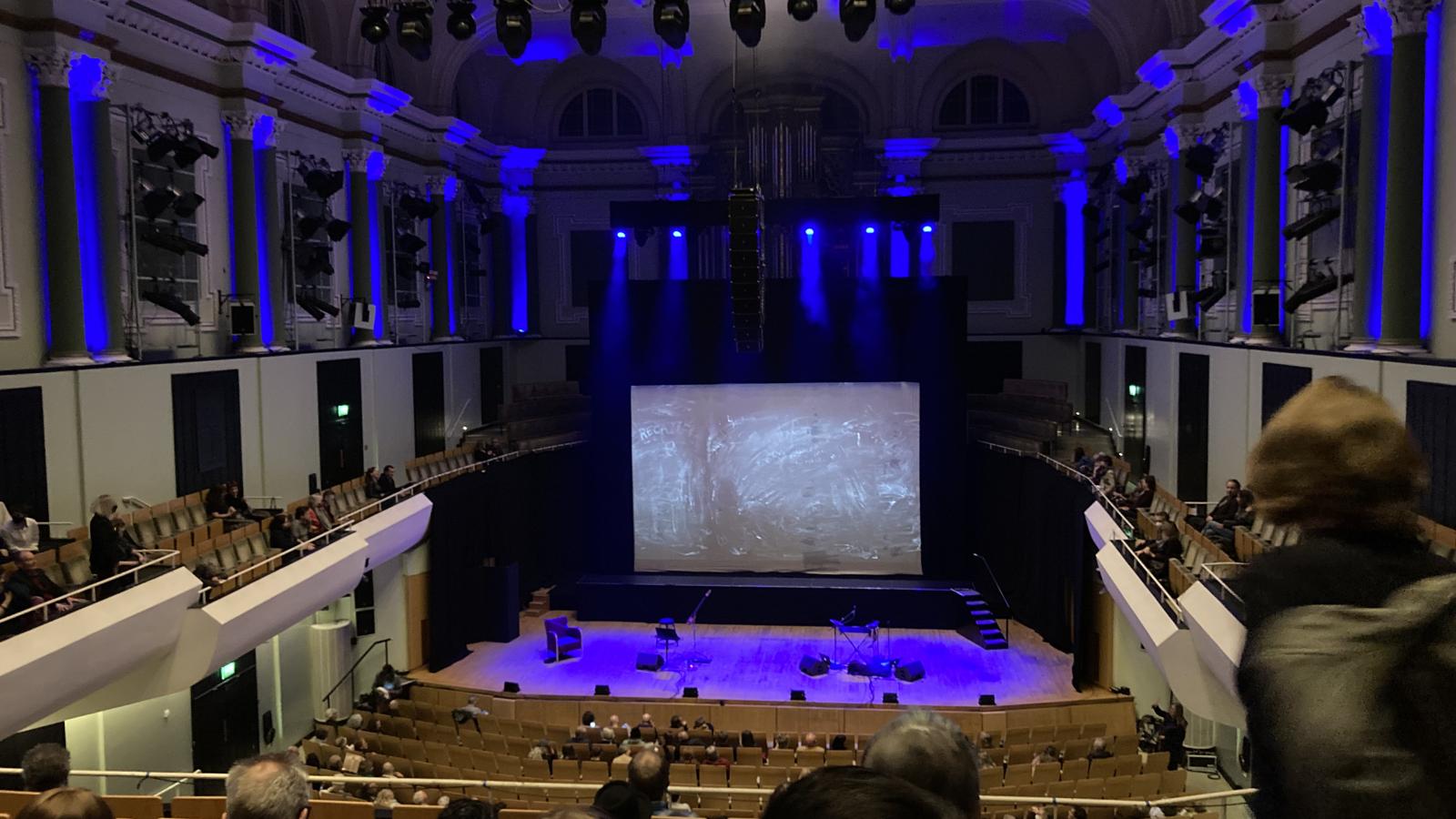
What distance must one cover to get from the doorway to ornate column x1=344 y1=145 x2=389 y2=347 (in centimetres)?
104

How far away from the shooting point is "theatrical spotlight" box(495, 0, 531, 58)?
42.8 ft

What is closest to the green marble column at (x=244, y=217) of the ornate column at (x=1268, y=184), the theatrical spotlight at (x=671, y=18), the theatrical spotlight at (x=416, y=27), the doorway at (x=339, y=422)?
the doorway at (x=339, y=422)

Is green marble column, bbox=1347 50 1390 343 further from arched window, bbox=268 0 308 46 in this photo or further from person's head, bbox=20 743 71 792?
arched window, bbox=268 0 308 46

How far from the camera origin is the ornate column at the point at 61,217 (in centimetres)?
1358

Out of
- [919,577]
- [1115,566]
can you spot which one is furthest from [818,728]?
[919,577]

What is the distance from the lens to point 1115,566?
13906 mm

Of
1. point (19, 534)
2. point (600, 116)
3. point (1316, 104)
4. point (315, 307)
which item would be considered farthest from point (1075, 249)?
point (19, 534)

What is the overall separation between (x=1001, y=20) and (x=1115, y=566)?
54.4 ft

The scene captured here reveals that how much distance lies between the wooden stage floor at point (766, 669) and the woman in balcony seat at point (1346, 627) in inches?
663

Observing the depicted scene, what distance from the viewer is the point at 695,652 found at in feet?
69.2

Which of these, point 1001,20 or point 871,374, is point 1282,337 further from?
point 1001,20

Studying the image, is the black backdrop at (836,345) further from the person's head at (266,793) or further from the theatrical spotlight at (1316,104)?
the person's head at (266,793)

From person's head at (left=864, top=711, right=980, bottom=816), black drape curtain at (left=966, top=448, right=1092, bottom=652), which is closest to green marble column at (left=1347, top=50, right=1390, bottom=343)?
black drape curtain at (left=966, top=448, right=1092, bottom=652)

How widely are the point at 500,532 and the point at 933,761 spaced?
21300 millimetres
